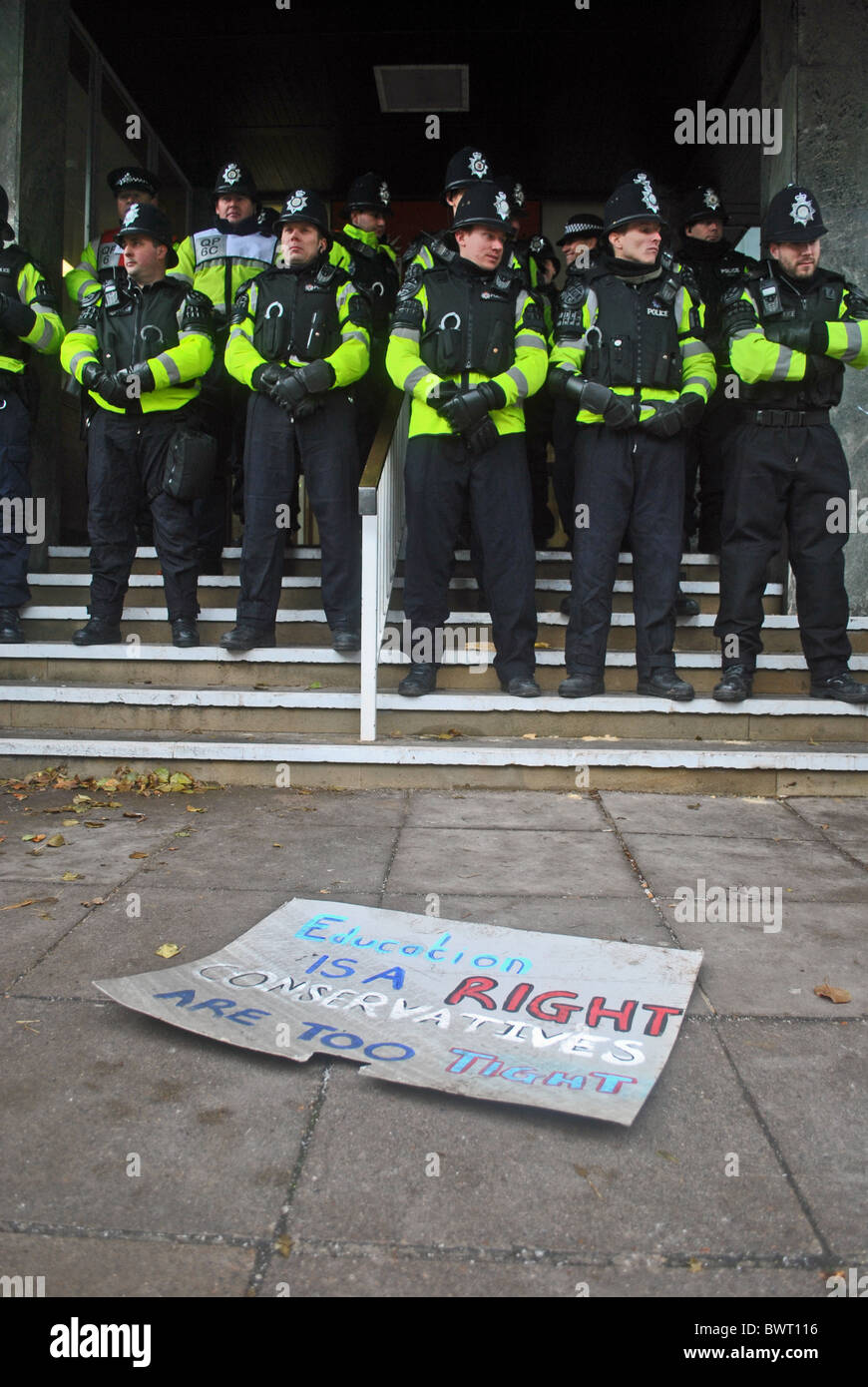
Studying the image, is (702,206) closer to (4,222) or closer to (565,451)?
(565,451)

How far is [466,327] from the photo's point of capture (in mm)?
4777

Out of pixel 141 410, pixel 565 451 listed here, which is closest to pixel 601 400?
pixel 565 451

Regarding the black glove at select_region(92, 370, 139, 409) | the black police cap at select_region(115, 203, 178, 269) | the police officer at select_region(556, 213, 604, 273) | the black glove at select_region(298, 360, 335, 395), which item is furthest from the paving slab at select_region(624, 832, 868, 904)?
the police officer at select_region(556, 213, 604, 273)

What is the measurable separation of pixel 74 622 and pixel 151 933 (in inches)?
133

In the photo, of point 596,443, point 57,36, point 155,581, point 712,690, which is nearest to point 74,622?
point 155,581

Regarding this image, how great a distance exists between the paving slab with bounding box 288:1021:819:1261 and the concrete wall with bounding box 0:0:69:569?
17.3ft

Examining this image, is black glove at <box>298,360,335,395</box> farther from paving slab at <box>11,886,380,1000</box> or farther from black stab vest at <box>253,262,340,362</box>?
paving slab at <box>11,886,380,1000</box>

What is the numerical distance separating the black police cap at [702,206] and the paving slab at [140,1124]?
226 inches

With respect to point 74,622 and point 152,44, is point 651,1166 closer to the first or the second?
point 74,622

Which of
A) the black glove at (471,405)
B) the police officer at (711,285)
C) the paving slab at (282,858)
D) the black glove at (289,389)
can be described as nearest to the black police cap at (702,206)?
the police officer at (711,285)

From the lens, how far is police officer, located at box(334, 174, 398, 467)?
20.6 ft

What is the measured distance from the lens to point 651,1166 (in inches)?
69.0

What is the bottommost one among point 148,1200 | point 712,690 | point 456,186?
A: point 148,1200

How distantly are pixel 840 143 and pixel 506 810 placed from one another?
4439 millimetres
